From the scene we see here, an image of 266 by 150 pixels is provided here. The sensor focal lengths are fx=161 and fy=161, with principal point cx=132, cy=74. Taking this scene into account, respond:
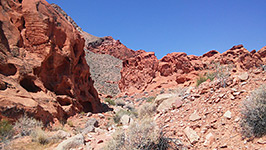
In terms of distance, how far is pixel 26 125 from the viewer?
5293 mm

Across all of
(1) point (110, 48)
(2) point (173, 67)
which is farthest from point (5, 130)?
(1) point (110, 48)

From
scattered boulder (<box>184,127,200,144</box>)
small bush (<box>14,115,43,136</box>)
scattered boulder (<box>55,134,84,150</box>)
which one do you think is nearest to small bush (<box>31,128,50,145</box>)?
small bush (<box>14,115,43,136</box>)

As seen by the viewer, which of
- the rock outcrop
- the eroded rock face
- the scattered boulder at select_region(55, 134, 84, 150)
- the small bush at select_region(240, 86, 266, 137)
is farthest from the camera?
the rock outcrop

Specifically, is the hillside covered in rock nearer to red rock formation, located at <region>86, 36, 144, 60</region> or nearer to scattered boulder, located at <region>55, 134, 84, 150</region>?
scattered boulder, located at <region>55, 134, 84, 150</region>

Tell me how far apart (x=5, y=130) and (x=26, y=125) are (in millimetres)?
799

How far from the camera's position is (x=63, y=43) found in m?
9.59

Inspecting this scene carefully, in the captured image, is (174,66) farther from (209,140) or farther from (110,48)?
(110,48)

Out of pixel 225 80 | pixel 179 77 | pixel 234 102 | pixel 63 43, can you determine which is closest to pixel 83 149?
pixel 234 102

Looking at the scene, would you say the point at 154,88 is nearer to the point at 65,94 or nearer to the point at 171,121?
the point at 65,94

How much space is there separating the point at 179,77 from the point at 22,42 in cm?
1762

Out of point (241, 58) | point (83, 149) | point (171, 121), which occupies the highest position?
point (241, 58)

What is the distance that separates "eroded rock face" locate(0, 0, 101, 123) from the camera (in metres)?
5.97

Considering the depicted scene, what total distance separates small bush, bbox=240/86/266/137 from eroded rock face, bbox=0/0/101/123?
631cm

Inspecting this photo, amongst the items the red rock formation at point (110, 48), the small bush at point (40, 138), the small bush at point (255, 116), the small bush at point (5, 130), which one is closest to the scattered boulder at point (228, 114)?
the small bush at point (255, 116)
